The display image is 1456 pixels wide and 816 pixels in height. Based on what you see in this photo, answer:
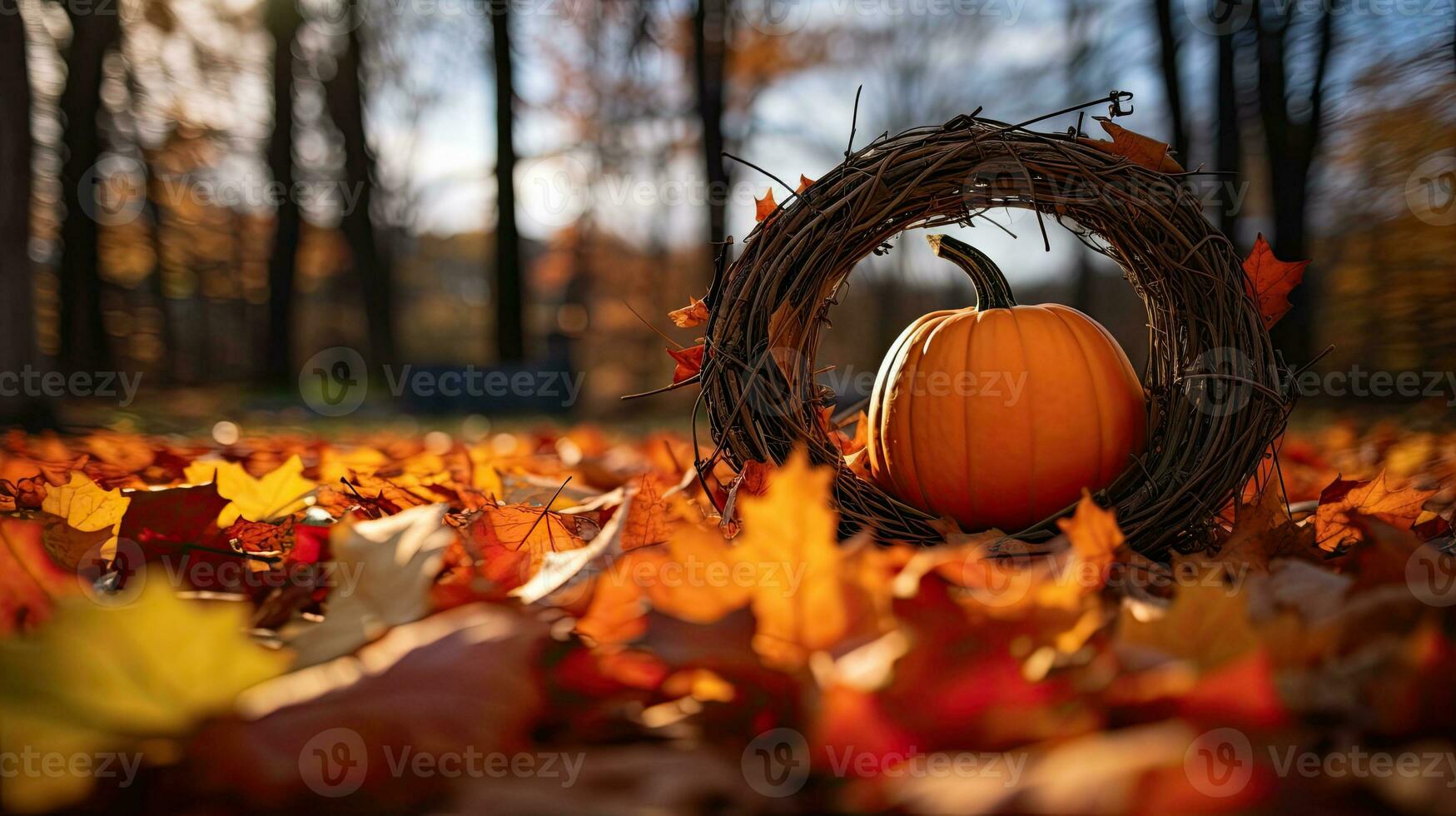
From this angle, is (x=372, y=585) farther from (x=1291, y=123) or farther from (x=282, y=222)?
(x=282, y=222)

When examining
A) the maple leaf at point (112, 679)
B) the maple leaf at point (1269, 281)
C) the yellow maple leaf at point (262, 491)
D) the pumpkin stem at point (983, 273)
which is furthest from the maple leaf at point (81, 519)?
the maple leaf at point (1269, 281)

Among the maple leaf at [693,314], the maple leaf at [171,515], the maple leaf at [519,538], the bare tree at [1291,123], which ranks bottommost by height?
the maple leaf at [519,538]

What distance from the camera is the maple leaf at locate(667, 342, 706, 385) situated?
62.1 inches

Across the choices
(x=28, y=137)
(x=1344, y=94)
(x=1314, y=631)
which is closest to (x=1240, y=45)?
(x=1344, y=94)

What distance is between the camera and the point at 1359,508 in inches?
55.0

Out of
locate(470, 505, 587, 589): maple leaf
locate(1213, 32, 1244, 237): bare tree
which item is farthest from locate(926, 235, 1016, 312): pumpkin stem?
locate(1213, 32, 1244, 237): bare tree

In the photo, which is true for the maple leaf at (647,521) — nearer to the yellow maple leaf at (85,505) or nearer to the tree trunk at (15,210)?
the yellow maple leaf at (85,505)

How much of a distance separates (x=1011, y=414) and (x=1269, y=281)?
21.1 inches

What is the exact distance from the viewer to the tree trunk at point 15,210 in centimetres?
394

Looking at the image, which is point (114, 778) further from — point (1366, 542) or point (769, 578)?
point (1366, 542)

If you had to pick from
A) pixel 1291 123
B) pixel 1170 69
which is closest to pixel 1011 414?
pixel 1291 123

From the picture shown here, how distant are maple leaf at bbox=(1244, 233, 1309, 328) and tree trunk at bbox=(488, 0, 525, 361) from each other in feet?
27.1

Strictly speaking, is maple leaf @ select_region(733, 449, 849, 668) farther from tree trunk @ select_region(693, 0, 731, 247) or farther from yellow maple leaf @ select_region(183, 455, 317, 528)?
tree trunk @ select_region(693, 0, 731, 247)

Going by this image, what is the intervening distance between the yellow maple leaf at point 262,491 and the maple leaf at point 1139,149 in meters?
1.54
